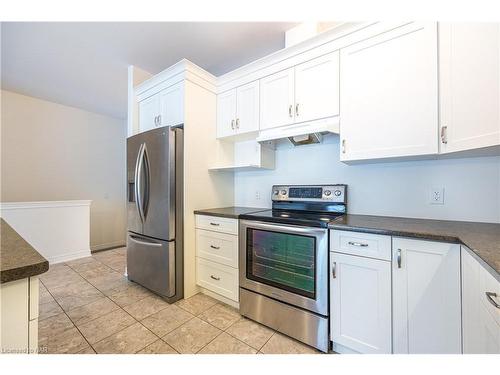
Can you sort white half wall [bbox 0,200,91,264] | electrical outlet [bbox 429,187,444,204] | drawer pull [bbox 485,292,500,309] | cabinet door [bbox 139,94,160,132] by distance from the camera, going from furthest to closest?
white half wall [bbox 0,200,91,264]
cabinet door [bbox 139,94,160,132]
electrical outlet [bbox 429,187,444,204]
drawer pull [bbox 485,292,500,309]

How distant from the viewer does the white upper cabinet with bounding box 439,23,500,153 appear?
1087mm

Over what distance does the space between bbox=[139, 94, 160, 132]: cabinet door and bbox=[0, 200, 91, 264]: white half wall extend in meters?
1.95

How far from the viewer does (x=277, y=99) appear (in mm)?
2041

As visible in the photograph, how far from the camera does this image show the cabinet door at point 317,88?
5.70ft

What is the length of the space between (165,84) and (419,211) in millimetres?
2715

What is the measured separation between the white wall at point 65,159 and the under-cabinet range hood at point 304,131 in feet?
12.9

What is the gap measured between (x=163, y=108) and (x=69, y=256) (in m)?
2.87

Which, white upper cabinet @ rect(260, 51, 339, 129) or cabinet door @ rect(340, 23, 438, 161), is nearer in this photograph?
cabinet door @ rect(340, 23, 438, 161)

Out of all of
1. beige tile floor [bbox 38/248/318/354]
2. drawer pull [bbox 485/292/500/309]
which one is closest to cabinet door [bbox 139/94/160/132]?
beige tile floor [bbox 38/248/318/354]

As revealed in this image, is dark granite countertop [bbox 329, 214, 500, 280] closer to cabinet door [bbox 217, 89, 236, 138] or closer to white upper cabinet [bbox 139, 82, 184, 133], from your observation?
cabinet door [bbox 217, 89, 236, 138]

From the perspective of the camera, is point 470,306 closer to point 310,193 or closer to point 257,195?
point 310,193

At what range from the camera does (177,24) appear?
2.02 meters

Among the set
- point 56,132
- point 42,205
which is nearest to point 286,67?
point 42,205

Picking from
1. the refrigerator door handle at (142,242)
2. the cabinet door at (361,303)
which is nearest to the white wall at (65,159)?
the refrigerator door handle at (142,242)
